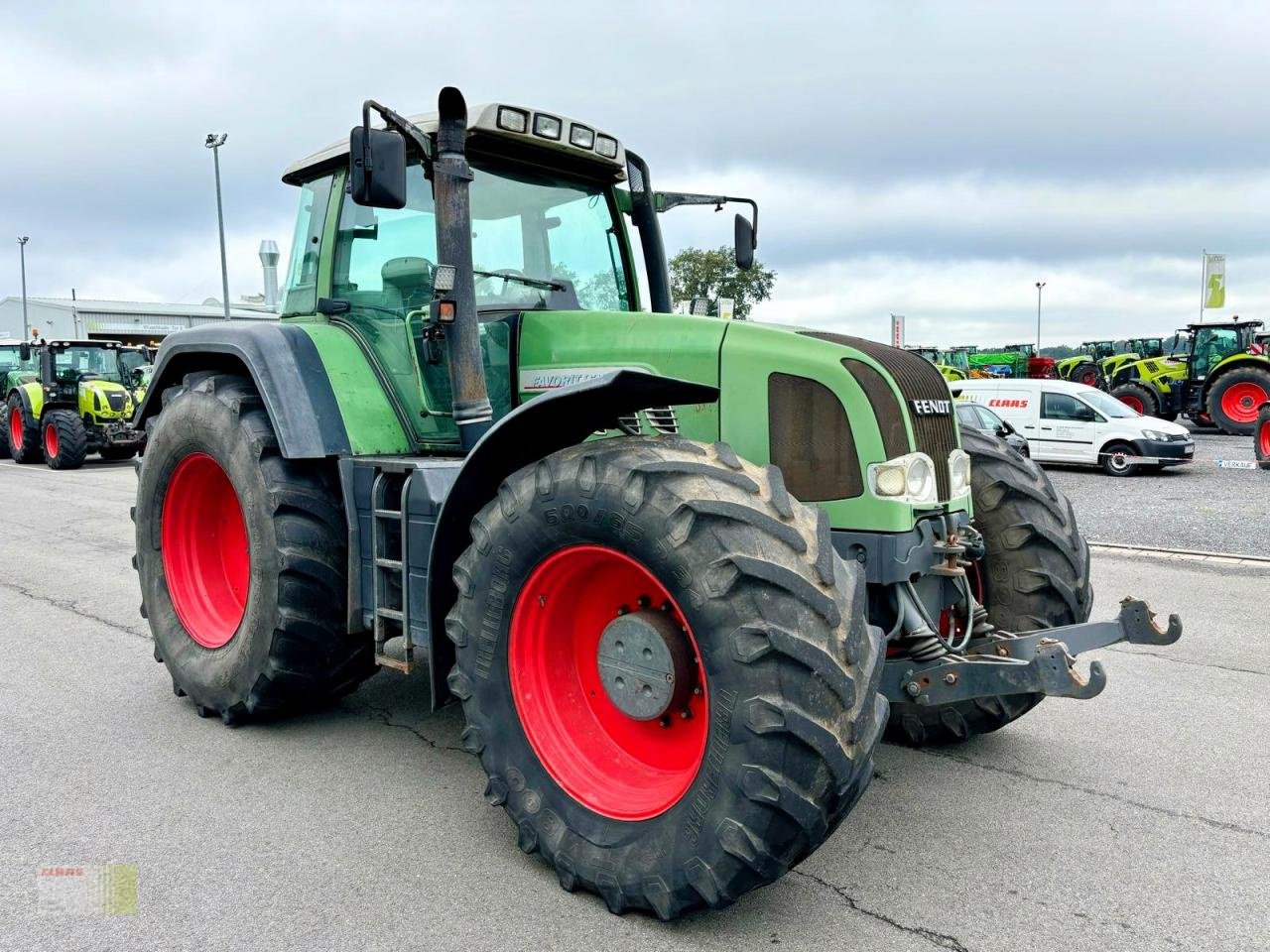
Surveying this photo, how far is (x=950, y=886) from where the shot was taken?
304 centimetres

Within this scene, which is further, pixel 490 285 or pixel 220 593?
pixel 220 593

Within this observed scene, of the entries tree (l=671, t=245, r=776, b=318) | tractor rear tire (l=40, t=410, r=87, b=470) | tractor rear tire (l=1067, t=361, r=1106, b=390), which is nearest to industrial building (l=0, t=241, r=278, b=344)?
tree (l=671, t=245, r=776, b=318)

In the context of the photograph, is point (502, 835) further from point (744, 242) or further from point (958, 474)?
point (744, 242)

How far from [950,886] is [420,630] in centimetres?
195

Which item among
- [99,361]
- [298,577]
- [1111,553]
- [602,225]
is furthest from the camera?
[99,361]

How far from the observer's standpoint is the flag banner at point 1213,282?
27.3m

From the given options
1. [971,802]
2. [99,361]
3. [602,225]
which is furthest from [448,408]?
[99,361]

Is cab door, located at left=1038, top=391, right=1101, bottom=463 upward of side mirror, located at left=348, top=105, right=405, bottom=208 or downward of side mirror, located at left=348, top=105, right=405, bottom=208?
downward

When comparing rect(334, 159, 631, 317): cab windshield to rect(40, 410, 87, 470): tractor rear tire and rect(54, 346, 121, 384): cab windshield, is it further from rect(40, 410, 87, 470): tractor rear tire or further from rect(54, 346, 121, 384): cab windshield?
rect(54, 346, 121, 384): cab windshield

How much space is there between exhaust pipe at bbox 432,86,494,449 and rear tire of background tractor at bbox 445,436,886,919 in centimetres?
80

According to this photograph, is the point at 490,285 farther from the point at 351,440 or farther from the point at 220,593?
the point at 220,593

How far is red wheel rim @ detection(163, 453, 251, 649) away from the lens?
478 cm

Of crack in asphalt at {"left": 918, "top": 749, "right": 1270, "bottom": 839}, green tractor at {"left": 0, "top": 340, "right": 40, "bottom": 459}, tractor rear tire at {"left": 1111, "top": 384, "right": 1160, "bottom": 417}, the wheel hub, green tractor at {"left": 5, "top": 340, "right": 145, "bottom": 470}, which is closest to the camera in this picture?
the wheel hub

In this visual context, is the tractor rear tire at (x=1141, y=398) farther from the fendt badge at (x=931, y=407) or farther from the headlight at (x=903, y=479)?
the headlight at (x=903, y=479)
